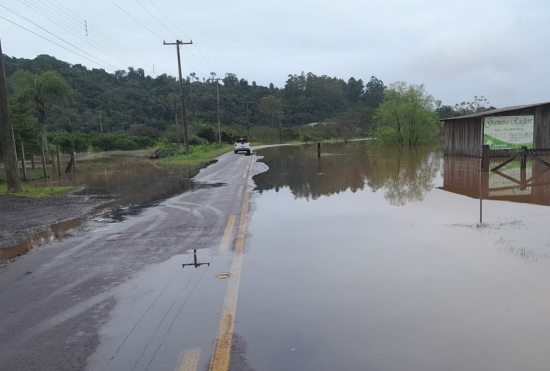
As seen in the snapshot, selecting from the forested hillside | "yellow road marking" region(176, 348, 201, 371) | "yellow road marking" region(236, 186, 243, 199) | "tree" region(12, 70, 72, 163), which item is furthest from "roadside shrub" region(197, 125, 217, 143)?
"yellow road marking" region(176, 348, 201, 371)

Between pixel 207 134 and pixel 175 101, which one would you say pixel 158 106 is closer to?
pixel 175 101

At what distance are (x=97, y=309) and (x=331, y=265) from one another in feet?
10.4

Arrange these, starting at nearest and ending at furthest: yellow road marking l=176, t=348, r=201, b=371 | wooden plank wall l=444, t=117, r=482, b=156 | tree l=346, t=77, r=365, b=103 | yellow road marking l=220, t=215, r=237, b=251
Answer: yellow road marking l=176, t=348, r=201, b=371 → yellow road marking l=220, t=215, r=237, b=251 → wooden plank wall l=444, t=117, r=482, b=156 → tree l=346, t=77, r=365, b=103

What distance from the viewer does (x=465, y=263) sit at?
686 centimetres

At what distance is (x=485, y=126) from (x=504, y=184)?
11189 millimetres

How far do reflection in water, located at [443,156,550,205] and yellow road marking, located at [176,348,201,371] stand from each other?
11229 millimetres

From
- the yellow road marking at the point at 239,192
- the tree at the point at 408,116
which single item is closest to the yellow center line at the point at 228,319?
the yellow road marking at the point at 239,192

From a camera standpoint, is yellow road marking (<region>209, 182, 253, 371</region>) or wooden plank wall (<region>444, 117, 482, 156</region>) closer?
yellow road marking (<region>209, 182, 253, 371</region>)

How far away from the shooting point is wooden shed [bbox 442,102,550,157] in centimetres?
2792

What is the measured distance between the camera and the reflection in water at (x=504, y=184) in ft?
45.4

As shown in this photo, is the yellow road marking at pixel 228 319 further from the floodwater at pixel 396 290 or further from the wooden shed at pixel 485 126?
the wooden shed at pixel 485 126

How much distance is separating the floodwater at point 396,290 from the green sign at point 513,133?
53.9 feet

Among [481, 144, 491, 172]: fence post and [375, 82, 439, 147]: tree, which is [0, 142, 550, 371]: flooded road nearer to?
[481, 144, 491, 172]: fence post

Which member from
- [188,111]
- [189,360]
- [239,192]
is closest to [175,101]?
[188,111]
